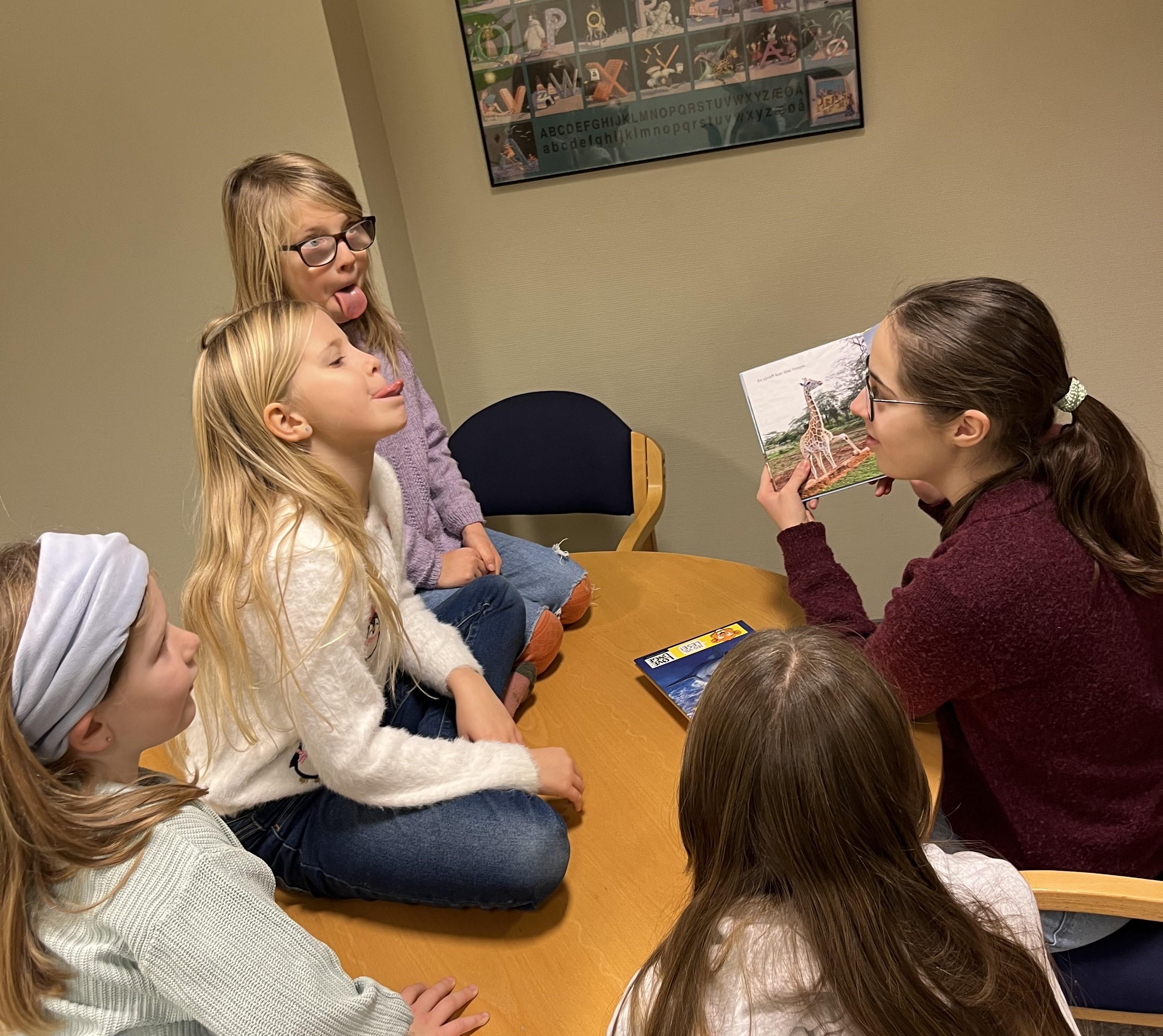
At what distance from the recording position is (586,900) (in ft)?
3.97

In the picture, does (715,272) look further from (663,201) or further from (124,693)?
(124,693)

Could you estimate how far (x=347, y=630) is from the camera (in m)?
1.28

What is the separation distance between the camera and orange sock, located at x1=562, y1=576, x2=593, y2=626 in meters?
1.80

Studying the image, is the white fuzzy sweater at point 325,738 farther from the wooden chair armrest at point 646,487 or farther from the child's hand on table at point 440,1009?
the wooden chair armrest at point 646,487

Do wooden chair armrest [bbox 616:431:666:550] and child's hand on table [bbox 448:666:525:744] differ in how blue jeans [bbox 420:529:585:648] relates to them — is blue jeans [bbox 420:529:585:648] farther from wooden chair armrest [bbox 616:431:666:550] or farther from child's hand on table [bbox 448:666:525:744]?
wooden chair armrest [bbox 616:431:666:550]

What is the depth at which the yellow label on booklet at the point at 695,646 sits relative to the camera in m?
1.59

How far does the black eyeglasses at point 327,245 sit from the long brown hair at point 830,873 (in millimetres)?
1242

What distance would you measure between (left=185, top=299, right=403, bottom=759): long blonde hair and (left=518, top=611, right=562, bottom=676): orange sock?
0.34 metres

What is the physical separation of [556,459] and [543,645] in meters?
0.88

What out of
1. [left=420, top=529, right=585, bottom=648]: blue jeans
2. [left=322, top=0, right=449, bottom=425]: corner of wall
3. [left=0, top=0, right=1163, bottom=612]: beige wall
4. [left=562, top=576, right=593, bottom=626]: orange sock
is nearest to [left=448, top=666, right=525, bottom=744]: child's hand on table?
[left=420, top=529, right=585, bottom=648]: blue jeans

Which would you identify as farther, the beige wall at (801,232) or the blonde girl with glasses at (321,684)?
the beige wall at (801,232)

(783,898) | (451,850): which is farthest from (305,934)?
(783,898)

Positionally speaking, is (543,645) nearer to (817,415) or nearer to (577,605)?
(577,605)

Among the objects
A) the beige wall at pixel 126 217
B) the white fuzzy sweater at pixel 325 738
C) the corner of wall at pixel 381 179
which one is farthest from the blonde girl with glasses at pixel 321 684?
the beige wall at pixel 126 217
